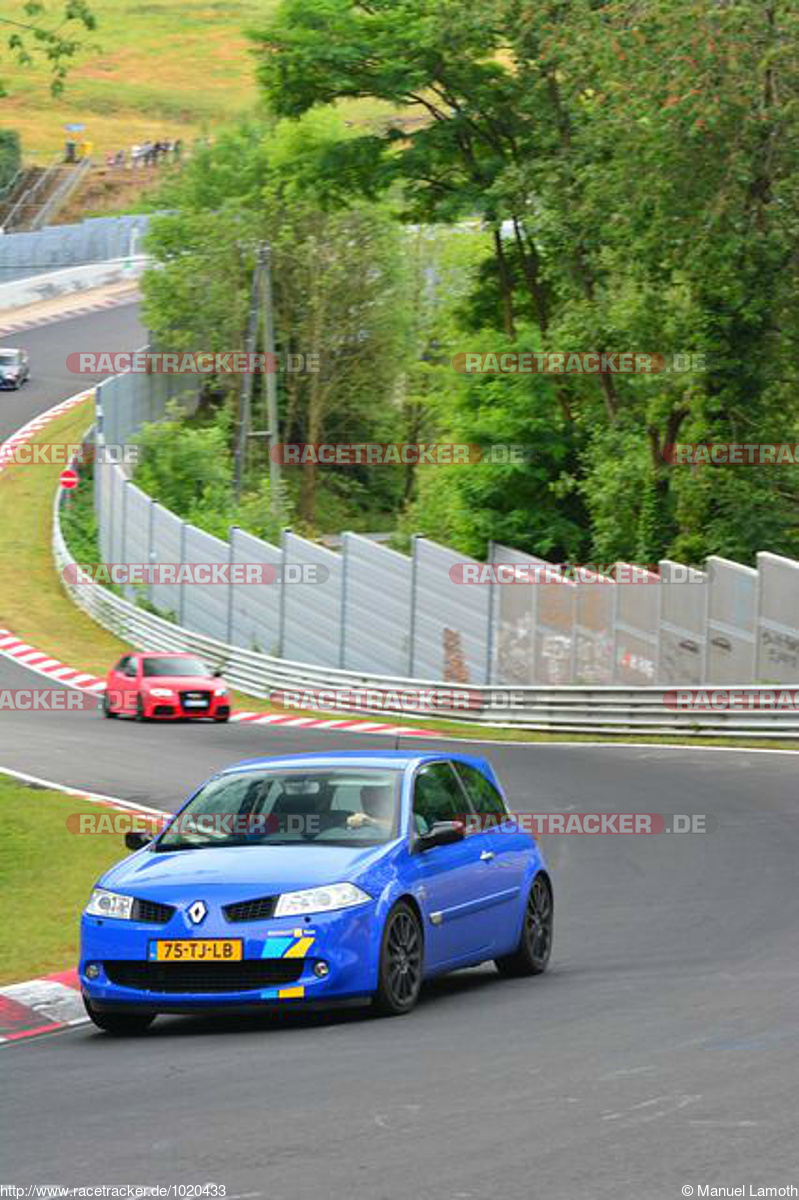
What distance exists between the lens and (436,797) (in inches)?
525

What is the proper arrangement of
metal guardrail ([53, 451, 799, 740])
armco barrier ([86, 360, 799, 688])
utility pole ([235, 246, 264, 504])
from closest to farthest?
armco barrier ([86, 360, 799, 688]) < metal guardrail ([53, 451, 799, 740]) < utility pole ([235, 246, 264, 504])

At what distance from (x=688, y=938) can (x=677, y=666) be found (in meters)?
20.0

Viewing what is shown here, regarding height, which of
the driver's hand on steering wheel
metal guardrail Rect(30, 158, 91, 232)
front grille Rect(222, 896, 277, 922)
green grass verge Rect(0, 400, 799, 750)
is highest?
the driver's hand on steering wheel

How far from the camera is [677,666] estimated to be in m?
35.3

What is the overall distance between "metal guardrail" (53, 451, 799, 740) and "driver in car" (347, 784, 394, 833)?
2065cm

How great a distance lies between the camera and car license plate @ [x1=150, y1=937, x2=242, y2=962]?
11.6 m

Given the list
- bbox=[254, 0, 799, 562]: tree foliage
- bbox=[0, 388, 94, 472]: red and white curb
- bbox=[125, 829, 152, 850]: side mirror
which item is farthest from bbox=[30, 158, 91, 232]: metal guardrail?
bbox=[125, 829, 152, 850]: side mirror

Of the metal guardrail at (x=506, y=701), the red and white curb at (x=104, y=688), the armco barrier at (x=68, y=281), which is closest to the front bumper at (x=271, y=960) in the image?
the red and white curb at (x=104, y=688)

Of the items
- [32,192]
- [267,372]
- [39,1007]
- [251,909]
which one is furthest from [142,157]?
[251,909]

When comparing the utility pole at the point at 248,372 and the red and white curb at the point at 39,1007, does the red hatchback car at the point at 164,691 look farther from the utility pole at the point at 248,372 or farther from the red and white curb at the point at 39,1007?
the red and white curb at the point at 39,1007

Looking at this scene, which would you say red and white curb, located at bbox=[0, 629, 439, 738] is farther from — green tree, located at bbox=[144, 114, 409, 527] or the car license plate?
the car license plate

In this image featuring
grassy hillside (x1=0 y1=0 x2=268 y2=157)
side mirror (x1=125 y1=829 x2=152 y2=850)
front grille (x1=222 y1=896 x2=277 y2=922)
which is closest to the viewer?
front grille (x1=222 y1=896 x2=277 y2=922)

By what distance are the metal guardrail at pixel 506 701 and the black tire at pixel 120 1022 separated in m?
21.6

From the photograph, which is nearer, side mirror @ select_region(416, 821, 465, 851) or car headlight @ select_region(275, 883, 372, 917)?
car headlight @ select_region(275, 883, 372, 917)
